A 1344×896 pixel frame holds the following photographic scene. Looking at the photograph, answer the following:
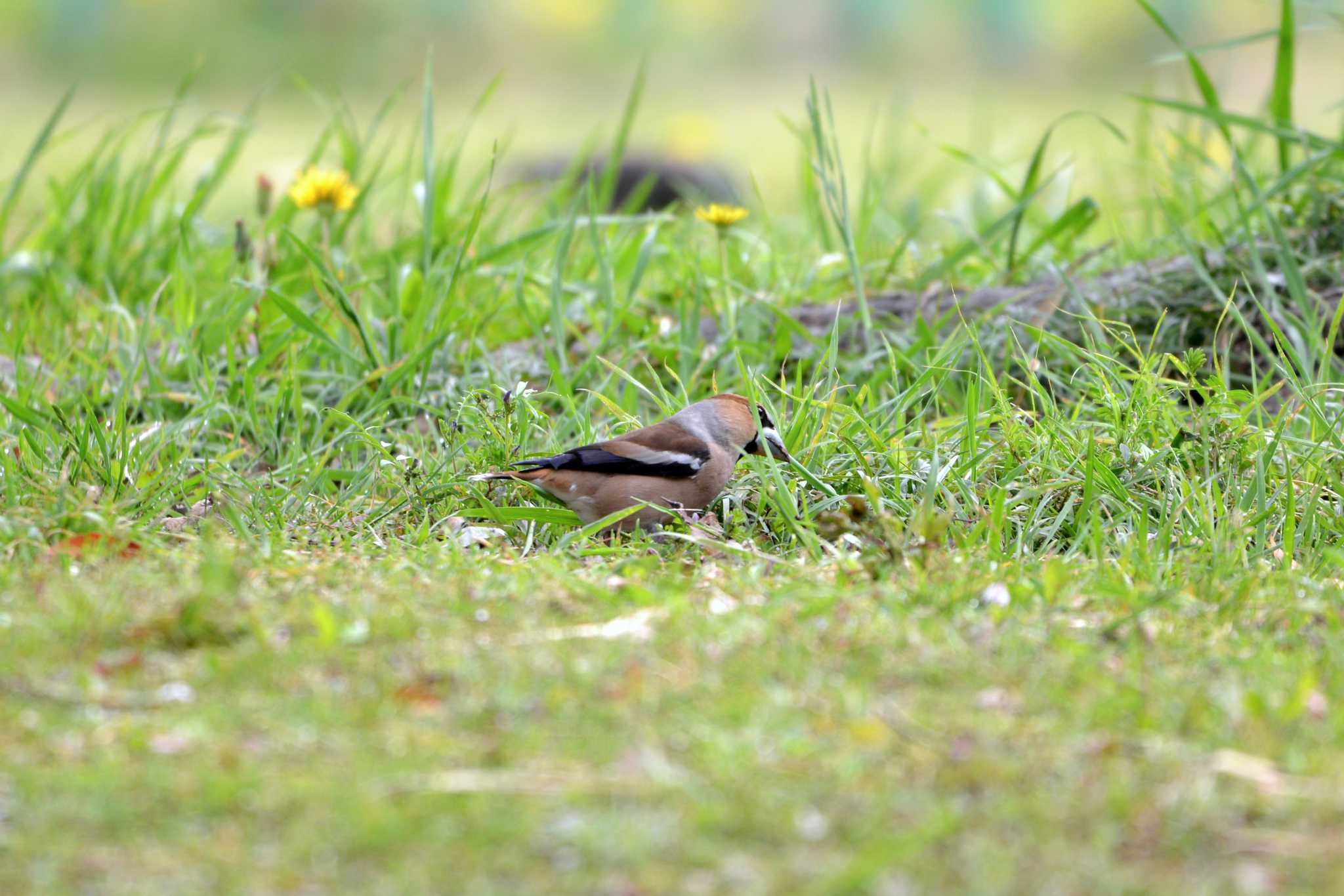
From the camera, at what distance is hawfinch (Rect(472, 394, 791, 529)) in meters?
3.61

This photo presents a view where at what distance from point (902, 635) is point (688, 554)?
99 cm

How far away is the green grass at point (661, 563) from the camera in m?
1.92

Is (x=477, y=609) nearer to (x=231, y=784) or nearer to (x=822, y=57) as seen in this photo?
(x=231, y=784)

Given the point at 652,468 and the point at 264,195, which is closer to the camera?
the point at 652,468

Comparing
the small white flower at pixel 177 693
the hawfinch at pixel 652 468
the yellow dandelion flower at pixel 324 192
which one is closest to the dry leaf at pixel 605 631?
the small white flower at pixel 177 693

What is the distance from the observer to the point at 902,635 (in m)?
2.57

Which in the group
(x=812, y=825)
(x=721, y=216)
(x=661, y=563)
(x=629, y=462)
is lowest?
(x=661, y=563)

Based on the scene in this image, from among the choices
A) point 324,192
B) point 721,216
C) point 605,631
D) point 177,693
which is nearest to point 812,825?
point 605,631

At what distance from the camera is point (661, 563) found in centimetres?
331

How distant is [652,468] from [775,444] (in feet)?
1.28

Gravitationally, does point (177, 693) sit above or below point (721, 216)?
below

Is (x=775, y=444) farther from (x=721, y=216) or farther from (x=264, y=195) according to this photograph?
(x=264, y=195)

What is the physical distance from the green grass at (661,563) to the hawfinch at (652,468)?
0.12 meters

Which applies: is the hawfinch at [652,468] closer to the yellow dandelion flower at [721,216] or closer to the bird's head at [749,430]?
the bird's head at [749,430]
